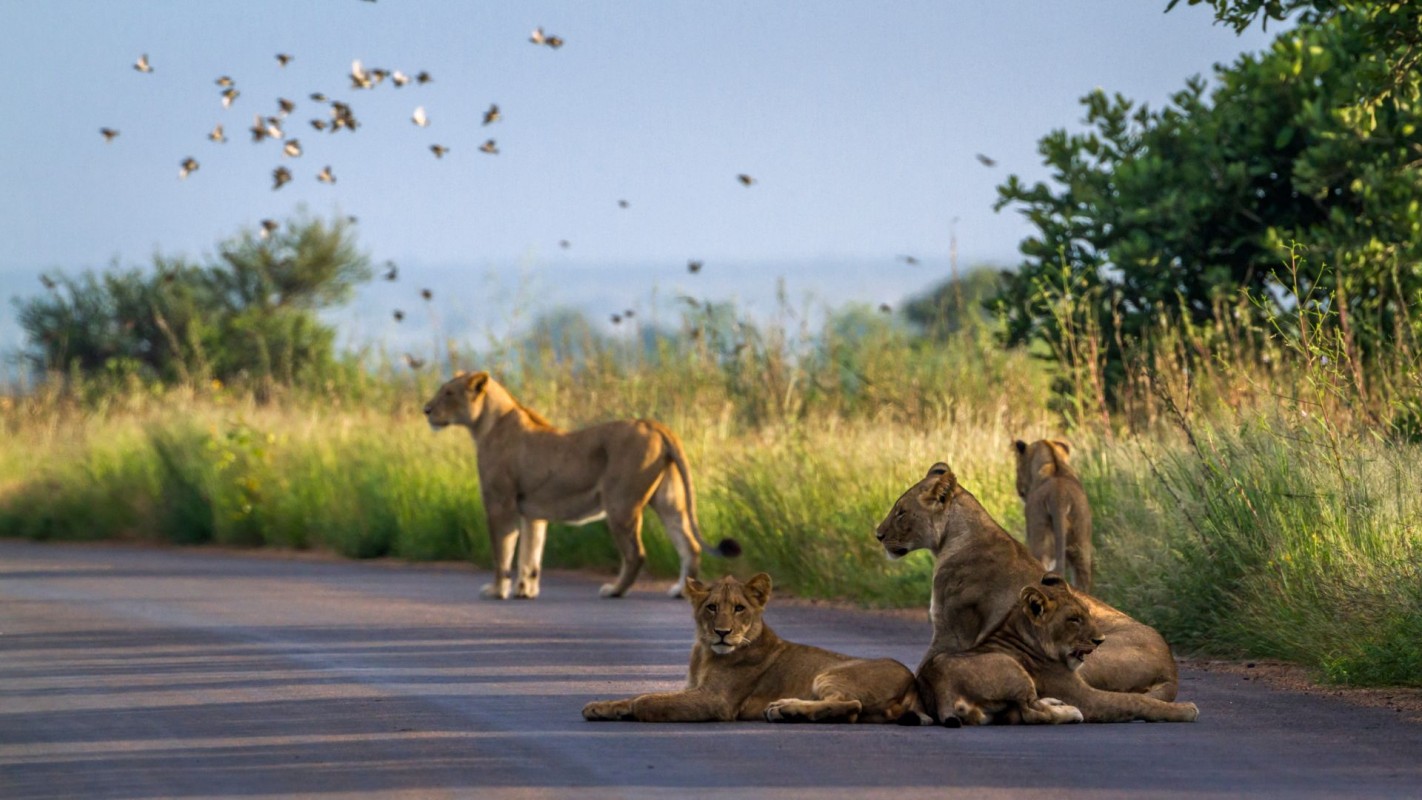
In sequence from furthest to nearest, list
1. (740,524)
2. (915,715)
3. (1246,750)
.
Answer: (740,524) → (915,715) → (1246,750)

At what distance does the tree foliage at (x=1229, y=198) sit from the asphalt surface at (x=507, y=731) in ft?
26.6

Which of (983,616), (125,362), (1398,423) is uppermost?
(125,362)

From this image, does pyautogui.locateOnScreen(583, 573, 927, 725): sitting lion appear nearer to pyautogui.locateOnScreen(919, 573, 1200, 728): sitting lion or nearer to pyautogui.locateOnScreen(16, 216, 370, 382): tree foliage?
pyautogui.locateOnScreen(919, 573, 1200, 728): sitting lion

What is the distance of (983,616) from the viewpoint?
10.4m

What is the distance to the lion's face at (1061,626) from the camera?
9.72 metres

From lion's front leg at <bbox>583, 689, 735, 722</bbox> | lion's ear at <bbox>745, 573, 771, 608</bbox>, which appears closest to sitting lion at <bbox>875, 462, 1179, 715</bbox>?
lion's ear at <bbox>745, 573, 771, 608</bbox>

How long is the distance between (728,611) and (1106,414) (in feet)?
26.2

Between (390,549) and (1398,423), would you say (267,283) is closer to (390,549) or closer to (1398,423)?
(390,549)

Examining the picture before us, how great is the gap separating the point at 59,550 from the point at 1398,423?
52.5ft

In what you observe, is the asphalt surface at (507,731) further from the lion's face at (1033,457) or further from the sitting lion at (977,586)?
the lion's face at (1033,457)

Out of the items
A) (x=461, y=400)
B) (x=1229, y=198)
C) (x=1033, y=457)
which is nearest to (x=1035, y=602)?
(x=1033, y=457)

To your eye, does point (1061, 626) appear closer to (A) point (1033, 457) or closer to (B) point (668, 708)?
(B) point (668, 708)

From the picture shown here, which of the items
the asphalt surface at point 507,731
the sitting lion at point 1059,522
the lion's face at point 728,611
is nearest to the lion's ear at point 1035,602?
the asphalt surface at point 507,731

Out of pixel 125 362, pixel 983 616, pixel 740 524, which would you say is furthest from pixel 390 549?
pixel 125 362
